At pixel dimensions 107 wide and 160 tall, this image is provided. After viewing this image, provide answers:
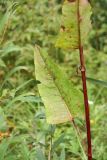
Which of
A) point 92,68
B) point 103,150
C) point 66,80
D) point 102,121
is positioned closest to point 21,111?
point 102,121

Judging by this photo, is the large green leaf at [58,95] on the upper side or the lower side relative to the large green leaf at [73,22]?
lower

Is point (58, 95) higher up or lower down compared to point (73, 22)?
lower down

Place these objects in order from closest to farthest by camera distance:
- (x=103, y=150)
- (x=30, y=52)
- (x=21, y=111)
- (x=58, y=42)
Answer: (x=58, y=42)
(x=103, y=150)
(x=21, y=111)
(x=30, y=52)

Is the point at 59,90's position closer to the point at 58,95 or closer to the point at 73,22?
the point at 58,95

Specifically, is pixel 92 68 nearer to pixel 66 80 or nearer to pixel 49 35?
pixel 49 35

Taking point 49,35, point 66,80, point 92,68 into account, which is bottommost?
point 92,68

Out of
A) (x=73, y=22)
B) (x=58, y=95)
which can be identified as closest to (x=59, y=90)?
(x=58, y=95)
